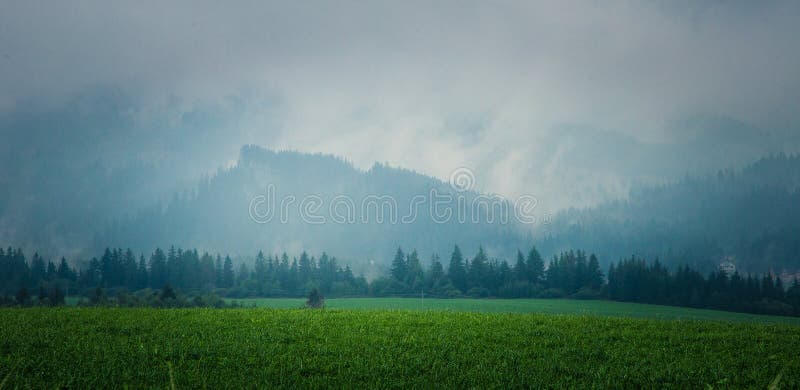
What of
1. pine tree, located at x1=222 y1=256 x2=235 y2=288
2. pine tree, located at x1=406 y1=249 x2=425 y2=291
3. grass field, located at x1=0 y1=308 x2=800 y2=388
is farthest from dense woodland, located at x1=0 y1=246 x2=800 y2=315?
grass field, located at x1=0 y1=308 x2=800 y2=388

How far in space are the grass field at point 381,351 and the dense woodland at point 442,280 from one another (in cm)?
11718

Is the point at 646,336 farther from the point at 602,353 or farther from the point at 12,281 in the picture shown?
the point at 12,281

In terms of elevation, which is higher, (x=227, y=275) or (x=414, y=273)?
(x=414, y=273)

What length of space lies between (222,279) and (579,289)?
112 meters

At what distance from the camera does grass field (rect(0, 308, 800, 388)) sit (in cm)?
1252

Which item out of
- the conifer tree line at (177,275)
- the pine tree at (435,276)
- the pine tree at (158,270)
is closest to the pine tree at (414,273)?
the pine tree at (435,276)

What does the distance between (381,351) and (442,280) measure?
492 ft

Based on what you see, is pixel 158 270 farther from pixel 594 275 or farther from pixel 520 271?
pixel 594 275

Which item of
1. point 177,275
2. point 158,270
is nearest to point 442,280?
point 177,275

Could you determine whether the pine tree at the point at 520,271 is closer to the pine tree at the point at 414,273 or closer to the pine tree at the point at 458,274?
the pine tree at the point at 458,274

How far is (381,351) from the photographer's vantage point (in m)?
15.4

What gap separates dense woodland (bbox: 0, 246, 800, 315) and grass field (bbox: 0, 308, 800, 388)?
384 feet

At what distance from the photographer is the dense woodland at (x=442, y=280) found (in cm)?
12850

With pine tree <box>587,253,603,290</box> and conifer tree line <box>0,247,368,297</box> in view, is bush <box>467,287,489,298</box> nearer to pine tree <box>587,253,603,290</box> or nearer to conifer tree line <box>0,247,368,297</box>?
pine tree <box>587,253,603,290</box>
